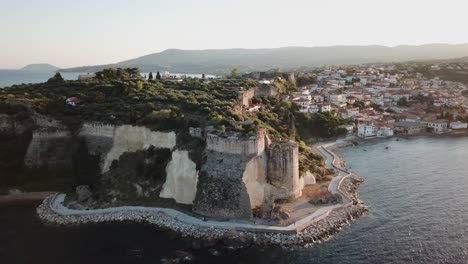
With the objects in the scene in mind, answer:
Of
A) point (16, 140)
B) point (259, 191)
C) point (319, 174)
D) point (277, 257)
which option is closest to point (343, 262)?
point (277, 257)

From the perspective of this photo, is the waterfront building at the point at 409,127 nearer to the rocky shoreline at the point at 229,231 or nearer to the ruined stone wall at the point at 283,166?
the rocky shoreline at the point at 229,231

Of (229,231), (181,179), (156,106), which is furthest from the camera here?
(156,106)

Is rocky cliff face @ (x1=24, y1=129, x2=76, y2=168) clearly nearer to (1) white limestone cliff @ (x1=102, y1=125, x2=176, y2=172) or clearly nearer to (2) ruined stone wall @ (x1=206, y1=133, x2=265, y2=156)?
(1) white limestone cliff @ (x1=102, y1=125, x2=176, y2=172)

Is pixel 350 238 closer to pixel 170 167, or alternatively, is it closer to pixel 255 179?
pixel 255 179

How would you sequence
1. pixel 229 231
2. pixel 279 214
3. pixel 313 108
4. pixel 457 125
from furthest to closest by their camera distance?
pixel 457 125, pixel 313 108, pixel 279 214, pixel 229 231

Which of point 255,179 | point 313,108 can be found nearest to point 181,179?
point 255,179

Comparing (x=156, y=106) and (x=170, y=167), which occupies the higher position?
(x=156, y=106)

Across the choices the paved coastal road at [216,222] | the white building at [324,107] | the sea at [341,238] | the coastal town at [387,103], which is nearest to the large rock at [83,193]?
the paved coastal road at [216,222]

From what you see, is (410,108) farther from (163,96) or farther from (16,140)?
(16,140)

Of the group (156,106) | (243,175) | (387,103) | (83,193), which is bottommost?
(83,193)
